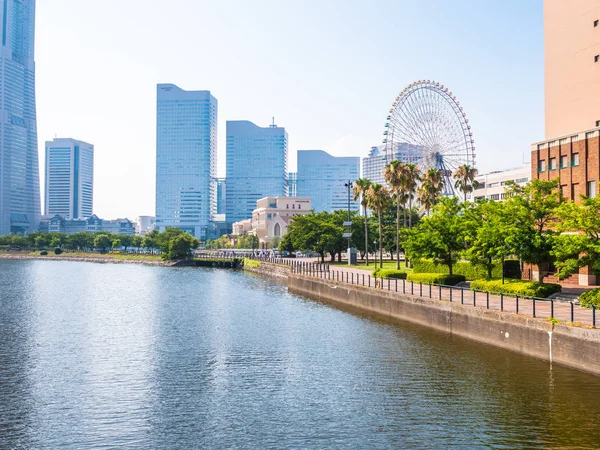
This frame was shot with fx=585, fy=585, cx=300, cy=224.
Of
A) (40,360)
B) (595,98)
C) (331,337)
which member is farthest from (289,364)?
(595,98)

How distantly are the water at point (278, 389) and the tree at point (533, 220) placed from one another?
8641 millimetres

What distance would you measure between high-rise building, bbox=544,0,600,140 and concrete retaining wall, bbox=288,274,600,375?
26.1 metres

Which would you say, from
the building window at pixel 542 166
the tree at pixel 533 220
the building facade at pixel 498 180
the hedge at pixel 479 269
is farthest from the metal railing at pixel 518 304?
the building facade at pixel 498 180

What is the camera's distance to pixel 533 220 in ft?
138

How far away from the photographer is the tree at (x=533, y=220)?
4056 centimetres

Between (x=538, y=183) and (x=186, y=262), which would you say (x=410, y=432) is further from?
(x=186, y=262)

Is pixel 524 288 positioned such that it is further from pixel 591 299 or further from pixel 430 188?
pixel 430 188

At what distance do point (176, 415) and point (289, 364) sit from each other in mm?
9494

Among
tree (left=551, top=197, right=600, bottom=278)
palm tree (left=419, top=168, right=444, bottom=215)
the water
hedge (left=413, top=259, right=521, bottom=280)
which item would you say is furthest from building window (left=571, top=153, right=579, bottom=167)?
palm tree (left=419, top=168, right=444, bottom=215)

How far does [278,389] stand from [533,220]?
24.9 m

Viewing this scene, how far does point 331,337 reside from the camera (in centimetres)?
3962

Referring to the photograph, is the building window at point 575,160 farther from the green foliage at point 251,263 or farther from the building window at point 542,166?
the green foliage at point 251,263

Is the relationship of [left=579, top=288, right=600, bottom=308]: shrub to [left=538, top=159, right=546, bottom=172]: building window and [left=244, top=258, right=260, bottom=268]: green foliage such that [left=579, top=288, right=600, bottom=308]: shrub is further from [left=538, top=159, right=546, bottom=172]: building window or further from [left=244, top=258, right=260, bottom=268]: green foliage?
[left=244, top=258, right=260, bottom=268]: green foliage

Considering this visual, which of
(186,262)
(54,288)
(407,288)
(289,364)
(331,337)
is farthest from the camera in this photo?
(186,262)
